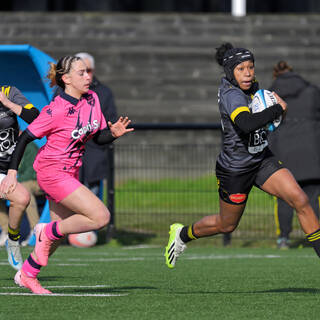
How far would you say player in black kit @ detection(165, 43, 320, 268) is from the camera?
301 inches

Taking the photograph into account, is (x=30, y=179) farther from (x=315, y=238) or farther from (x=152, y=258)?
(x=315, y=238)

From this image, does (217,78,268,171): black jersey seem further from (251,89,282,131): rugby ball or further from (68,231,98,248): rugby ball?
(68,231,98,248): rugby ball

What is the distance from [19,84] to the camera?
1429 centimetres

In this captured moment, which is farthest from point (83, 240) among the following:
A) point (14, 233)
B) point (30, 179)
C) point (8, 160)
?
point (8, 160)

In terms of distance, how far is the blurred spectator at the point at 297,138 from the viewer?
12844 millimetres

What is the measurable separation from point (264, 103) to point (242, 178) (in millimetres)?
646

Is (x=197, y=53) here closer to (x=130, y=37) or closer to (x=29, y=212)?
(x=130, y=37)

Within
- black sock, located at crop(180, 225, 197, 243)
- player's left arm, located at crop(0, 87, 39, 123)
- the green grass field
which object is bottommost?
the green grass field

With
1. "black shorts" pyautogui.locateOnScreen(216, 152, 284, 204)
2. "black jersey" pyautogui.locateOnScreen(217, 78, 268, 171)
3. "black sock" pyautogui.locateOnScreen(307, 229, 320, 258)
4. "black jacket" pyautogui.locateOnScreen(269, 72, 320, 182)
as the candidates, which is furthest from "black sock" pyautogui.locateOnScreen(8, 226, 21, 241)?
"black jacket" pyautogui.locateOnScreen(269, 72, 320, 182)

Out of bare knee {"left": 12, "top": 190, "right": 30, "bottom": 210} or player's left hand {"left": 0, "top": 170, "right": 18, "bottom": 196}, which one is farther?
bare knee {"left": 12, "top": 190, "right": 30, "bottom": 210}

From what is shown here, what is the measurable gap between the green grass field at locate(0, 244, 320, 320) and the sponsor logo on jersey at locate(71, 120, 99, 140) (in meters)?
1.21

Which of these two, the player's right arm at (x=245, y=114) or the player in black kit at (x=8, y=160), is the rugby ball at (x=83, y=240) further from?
the player's right arm at (x=245, y=114)

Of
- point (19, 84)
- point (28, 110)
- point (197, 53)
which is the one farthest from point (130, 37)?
point (28, 110)

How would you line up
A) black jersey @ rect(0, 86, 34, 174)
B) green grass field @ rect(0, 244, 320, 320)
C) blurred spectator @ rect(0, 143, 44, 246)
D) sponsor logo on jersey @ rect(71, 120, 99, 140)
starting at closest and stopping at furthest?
green grass field @ rect(0, 244, 320, 320), sponsor logo on jersey @ rect(71, 120, 99, 140), black jersey @ rect(0, 86, 34, 174), blurred spectator @ rect(0, 143, 44, 246)
